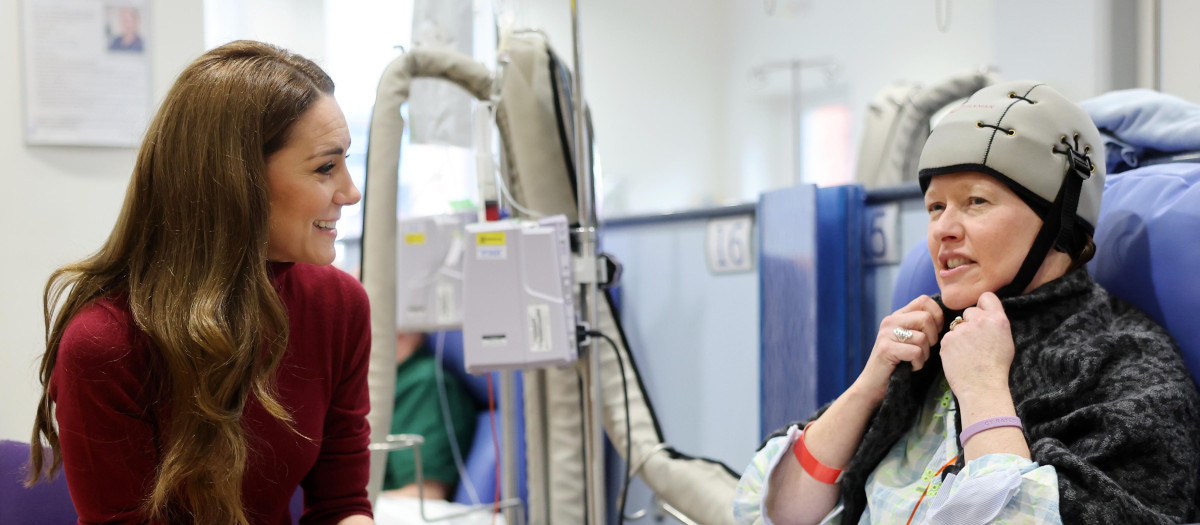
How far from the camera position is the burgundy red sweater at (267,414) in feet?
3.55

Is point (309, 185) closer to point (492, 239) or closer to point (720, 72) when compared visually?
point (492, 239)

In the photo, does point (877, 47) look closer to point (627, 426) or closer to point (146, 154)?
point (627, 426)

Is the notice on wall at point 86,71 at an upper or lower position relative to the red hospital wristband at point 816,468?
upper

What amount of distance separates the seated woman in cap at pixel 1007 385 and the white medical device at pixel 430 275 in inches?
53.6

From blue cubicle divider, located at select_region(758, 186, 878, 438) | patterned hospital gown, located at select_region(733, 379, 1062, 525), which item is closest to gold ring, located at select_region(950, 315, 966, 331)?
patterned hospital gown, located at select_region(733, 379, 1062, 525)

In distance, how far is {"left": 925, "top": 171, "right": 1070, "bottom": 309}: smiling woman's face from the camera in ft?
3.70

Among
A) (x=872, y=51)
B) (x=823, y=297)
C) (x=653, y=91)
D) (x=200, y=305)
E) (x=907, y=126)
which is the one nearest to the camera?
(x=200, y=305)

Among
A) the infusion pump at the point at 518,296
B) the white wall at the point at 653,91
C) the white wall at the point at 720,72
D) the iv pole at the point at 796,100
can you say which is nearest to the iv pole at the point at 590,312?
Answer: the infusion pump at the point at 518,296

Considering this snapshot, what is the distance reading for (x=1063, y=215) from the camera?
111 cm

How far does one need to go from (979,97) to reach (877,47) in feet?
12.6

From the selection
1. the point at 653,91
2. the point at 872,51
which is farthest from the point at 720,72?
the point at 872,51

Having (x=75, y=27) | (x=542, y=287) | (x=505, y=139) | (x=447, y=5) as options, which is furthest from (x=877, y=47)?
(x=75, y=27)

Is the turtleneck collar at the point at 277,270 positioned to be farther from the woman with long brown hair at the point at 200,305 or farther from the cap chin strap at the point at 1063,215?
the cap chin strap at the point at 1063,215

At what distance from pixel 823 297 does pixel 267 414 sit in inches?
40.6
